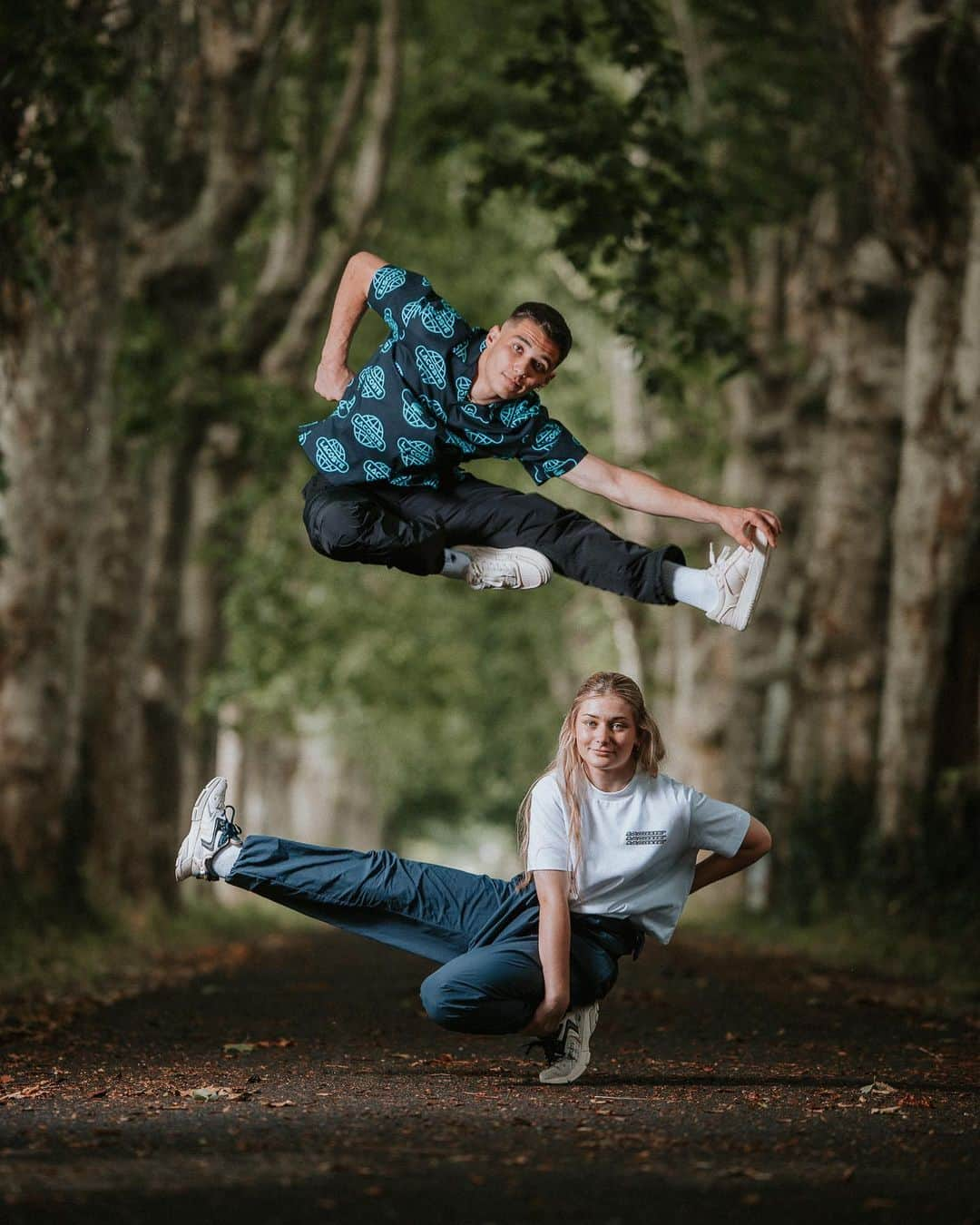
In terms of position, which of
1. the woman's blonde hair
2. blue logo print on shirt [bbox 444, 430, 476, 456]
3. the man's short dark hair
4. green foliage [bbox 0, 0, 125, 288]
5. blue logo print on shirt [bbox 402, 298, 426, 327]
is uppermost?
green foliage [bbox 0, 0, 125, 288]

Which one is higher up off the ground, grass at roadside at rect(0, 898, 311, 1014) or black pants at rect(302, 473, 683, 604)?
black pants at rect(302, 473, 683, 604)

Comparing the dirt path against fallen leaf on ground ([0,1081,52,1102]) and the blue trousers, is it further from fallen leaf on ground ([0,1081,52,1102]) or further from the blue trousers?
the blue trousers

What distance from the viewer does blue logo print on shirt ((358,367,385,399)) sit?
807 cm

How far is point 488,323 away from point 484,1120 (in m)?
25.3

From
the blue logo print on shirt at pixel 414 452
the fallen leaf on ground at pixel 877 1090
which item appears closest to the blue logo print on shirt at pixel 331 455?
the blue logo print on shirt at pixel 414 452

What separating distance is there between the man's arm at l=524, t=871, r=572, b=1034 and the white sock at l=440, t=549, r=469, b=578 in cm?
153

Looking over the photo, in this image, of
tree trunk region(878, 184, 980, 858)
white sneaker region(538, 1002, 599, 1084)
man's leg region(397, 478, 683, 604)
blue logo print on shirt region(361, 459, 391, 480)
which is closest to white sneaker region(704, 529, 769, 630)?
man's leg region(397, 478, 683, 604)

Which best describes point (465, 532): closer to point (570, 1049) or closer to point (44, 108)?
point (570, 1049)

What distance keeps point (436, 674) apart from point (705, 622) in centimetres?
540

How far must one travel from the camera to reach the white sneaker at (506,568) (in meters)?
8.12

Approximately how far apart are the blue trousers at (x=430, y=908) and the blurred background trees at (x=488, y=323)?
4641mm

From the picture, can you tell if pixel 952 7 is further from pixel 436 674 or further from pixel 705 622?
pixel 436 674

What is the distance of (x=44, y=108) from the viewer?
11.7m

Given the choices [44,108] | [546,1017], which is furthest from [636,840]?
[44,108]
